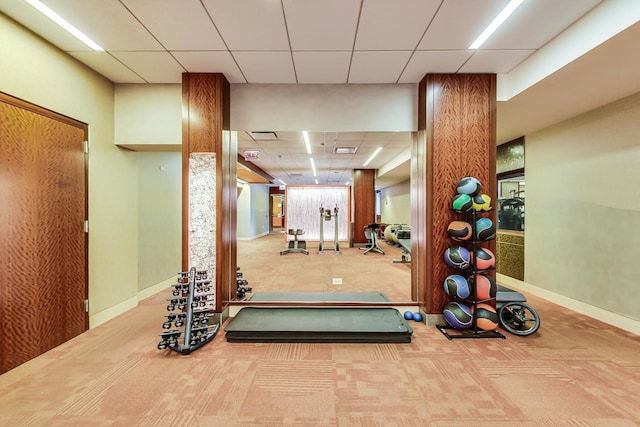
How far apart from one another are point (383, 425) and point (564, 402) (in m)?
1.47

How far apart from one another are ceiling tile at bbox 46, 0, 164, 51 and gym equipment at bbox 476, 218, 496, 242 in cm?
407

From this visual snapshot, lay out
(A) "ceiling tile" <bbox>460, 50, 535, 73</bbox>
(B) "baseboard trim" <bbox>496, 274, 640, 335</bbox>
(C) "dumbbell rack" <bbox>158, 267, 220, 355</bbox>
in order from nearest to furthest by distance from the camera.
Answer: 1. (C) "dumbbell rack" <bbox>158, 267, 220, 355</bbox>
2. (A) "ceiling tile" <bbox>460, 50, 535, 73</bbox>
3. (B) "baseboard trim" <bbox>496, 274, 640, 335</bbox>

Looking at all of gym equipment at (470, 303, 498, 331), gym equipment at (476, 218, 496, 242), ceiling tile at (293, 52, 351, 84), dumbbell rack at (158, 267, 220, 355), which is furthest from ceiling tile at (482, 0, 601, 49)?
dumbbell rack at (158, 267, 220, 355)

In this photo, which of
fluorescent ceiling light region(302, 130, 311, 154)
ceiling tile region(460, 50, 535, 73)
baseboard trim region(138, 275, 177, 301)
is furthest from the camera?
fluorescent ceiling light region(302, 130, 311, 154)

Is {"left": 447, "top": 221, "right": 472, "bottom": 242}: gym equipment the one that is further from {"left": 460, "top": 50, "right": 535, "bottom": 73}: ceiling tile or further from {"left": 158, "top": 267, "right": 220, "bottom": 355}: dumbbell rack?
{"left": 158, "top": 267, "right": 220, "bottom": 355}: dumbbell rack

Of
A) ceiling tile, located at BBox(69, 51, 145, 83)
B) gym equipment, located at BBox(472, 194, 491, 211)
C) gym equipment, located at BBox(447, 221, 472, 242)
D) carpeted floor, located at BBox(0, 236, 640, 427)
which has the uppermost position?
ceiling tile, located at BBox(69, 51, 145, 83)

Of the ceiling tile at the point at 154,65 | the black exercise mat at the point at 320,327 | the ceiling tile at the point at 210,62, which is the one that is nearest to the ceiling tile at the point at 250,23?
the ceiling tile at the point at 210,62

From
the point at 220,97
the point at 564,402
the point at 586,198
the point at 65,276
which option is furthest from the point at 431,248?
the point at 65,276

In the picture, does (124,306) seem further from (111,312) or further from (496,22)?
(496,22)

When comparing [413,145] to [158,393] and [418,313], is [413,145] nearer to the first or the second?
[418,313]

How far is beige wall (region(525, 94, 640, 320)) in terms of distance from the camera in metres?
3.41

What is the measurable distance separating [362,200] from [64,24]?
28.6ft

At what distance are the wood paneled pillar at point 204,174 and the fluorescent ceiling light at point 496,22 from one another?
2.99 metres

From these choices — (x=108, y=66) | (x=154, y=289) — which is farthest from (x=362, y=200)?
(x=108, y=66)
